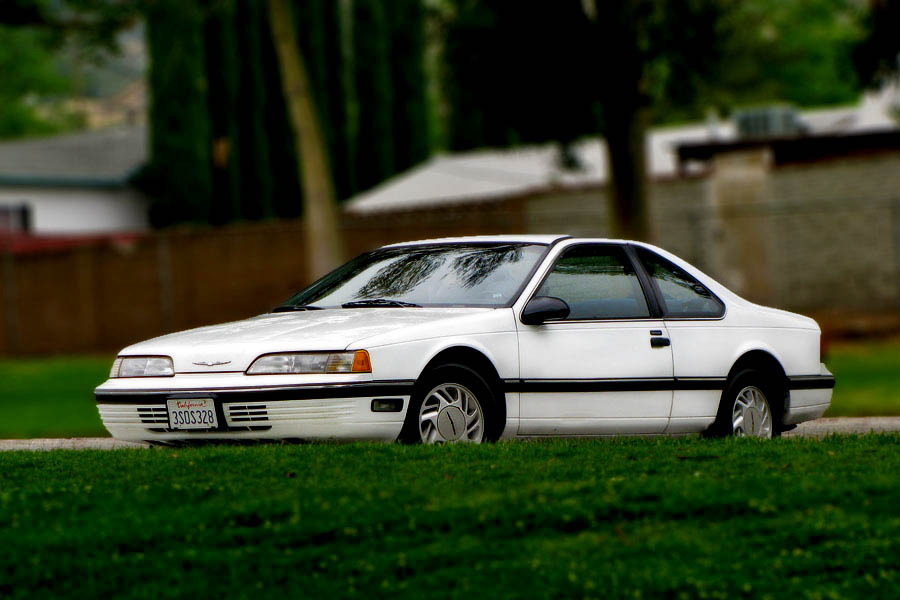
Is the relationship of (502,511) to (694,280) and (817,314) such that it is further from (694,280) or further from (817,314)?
(817,314)

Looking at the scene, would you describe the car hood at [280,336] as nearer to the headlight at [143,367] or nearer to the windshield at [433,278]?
the headlight at [143,367]

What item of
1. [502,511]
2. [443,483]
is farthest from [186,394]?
[502,511]

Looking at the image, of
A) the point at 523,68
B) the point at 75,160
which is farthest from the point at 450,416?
the point at 75,160

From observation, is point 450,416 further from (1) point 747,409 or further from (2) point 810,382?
(2) point 810,382

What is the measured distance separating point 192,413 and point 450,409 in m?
1.39

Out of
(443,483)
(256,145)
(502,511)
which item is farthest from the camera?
(256,145)

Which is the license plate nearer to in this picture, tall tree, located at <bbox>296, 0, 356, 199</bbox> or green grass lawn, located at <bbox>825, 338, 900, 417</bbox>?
green grass lawn, located at <bbox>825, 338, 900, 417</bbox>

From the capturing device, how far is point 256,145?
41.0m

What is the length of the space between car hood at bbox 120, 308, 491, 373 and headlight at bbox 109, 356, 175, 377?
0.04 m

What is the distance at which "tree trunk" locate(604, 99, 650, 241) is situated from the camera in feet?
67.0

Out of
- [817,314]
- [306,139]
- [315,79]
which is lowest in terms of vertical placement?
[817,314]

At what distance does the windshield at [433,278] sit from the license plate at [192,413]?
137 cm

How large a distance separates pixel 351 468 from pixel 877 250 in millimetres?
21880

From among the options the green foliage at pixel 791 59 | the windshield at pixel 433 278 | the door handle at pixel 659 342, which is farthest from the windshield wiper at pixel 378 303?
the green foliage at pixel 791 59
